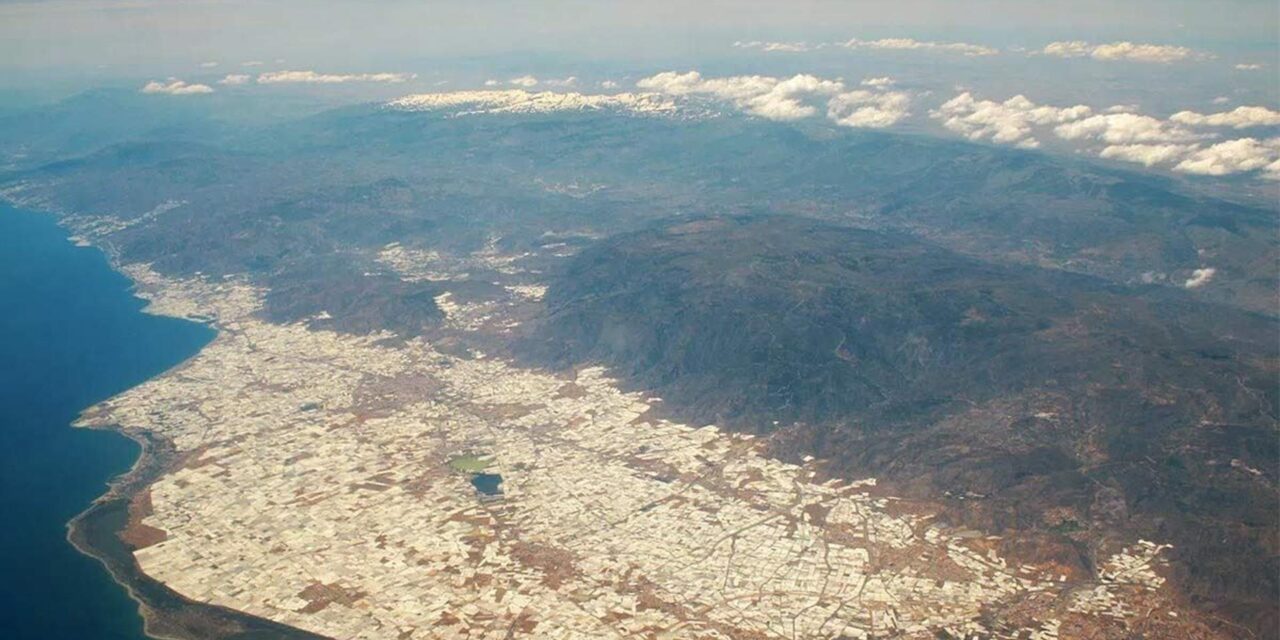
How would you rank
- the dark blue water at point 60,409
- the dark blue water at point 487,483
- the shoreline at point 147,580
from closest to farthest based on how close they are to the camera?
the shoreline at point 147,580, the dark blue water at point 60,409, the dark blue water at point 487,483

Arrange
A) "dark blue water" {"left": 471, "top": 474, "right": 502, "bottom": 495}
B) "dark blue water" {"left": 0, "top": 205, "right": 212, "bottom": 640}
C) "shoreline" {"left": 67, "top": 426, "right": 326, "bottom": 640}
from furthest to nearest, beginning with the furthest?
1. "dark blue water" {"left": 471, "top": 474, "right": 502, "bottom": 495}
2. "dark blue water" {"left": 0, "top": 205, "right": 212, "bottom": 640}
3. "shoreline" {"left": 67, "top": 426, "right": 326, "bottom": 640}

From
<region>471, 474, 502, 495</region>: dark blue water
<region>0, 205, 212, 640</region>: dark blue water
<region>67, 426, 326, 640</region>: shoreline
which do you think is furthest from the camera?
<region>471, 474, 502, 495</region>: dark blue water

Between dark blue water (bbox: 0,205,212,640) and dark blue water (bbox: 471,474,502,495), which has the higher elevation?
dark blue water (bbox: 0,205,212,640)

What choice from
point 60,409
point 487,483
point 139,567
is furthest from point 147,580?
point 60,409

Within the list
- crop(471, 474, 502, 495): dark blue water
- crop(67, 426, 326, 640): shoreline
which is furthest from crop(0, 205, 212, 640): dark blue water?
crop(471, 474, 502, 495): dark blue water

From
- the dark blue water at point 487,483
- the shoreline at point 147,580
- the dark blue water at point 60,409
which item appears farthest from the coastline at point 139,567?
the dark blue water at point 487,483

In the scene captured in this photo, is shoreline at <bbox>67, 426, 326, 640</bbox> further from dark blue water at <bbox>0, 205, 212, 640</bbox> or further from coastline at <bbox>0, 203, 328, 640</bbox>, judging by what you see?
dark blue water at <bbox>0, 205, 212, 640</bbox>

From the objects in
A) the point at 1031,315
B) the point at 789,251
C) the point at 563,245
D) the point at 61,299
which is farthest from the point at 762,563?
the point at 61,299

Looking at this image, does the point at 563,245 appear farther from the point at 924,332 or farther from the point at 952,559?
the point at 952,559

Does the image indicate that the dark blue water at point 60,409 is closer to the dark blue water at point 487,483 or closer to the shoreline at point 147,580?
the shoreline at point 147,580
